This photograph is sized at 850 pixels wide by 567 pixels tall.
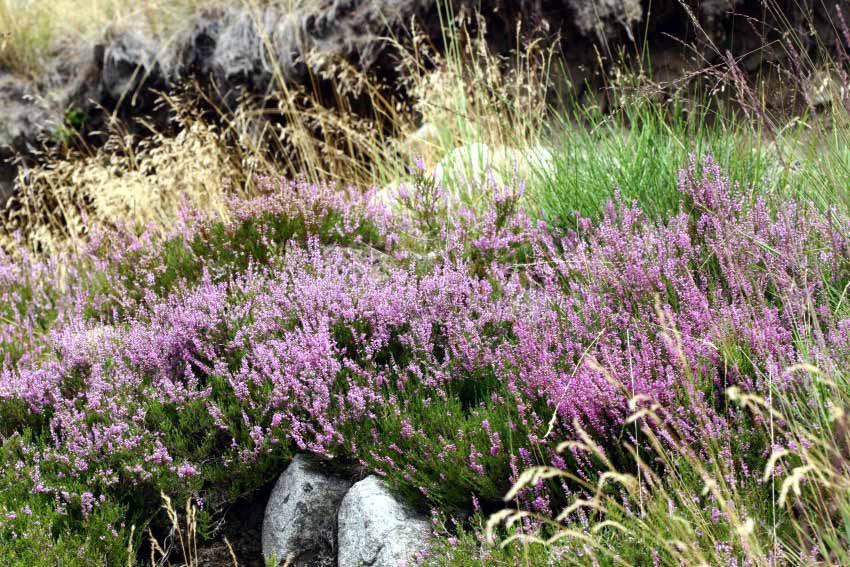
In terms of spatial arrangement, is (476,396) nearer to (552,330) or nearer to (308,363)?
(552,330)

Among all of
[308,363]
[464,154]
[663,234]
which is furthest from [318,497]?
[464,154]

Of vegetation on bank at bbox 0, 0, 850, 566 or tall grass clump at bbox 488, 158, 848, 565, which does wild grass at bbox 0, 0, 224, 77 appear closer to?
vegetation on bank at bbox 0, 0, 850, 566

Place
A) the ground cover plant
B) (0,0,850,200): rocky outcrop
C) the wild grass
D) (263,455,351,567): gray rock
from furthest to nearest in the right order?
the wild grass, (0,0,850,200): rocky outcrop, (263,455,351,567): gray rock, the ground cover plant

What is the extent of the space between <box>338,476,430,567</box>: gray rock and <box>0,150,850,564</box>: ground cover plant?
0.08 meters

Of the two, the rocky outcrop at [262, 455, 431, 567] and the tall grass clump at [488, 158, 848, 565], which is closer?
the tall grass clump at [488, 158, 848, 565]

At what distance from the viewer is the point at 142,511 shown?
3.12m

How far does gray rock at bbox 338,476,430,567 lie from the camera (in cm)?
266

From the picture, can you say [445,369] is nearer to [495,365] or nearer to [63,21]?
[495,365]

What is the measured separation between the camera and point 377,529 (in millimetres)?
2727

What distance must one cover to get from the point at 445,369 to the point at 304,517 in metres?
0.78

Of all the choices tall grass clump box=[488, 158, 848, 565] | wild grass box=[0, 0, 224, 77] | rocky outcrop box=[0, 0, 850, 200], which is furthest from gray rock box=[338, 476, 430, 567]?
wild grass box=[0, 0, 224, 77]

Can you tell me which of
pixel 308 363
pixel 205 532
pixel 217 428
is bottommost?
pixel 205 532

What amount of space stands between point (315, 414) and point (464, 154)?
318 centimetres

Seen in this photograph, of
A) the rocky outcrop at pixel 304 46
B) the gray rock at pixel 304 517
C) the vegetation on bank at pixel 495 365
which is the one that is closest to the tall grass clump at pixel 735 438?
the vegetation on bank at pixel 495 365
